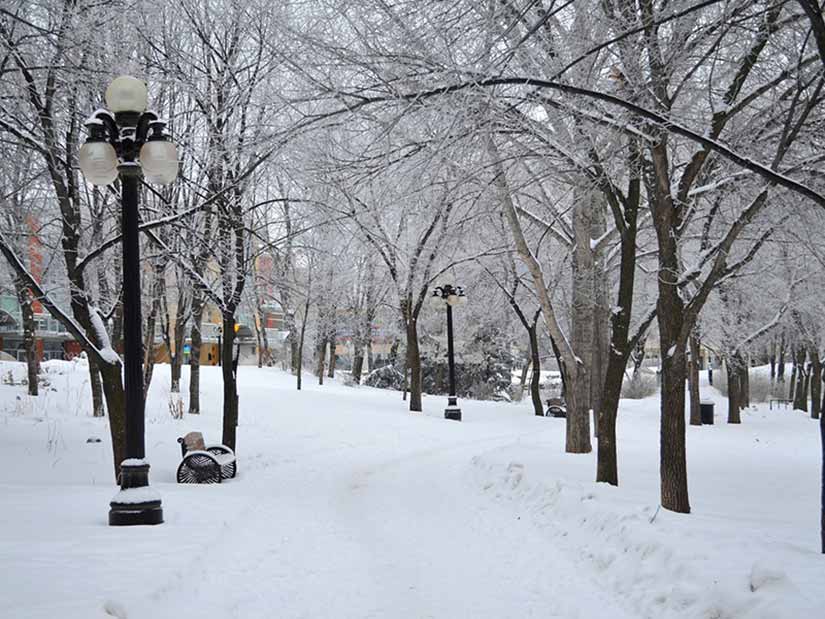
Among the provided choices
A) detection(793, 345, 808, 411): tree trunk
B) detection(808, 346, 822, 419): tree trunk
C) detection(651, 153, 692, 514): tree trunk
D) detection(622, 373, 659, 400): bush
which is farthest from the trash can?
detection(651, 153, 692, 514): tree trunk

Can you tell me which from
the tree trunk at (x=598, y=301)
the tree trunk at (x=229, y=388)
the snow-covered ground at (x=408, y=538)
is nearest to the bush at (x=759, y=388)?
the tree trunk at (x=598, y=301)

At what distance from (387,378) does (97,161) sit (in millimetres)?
34841

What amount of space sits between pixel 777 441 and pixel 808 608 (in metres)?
17.3

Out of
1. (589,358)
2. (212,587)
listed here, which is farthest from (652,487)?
(212,587)

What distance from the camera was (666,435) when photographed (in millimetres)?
8672

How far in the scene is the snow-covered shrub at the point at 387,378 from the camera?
4159 centimetres

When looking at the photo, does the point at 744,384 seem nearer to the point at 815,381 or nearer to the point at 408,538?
the point at 815,381

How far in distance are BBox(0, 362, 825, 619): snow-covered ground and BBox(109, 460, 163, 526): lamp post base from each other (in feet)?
1.11

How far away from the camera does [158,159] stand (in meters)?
7.53

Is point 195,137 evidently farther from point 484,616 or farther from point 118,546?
point 484,616

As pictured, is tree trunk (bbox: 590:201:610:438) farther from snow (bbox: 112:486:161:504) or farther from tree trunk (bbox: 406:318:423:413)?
snow (bbox: 112:486:161:504)

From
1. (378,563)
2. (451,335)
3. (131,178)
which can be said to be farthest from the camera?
(451,335)

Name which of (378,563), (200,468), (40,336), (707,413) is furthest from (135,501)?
(40,336)

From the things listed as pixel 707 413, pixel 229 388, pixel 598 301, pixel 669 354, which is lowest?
pixel 707 413
